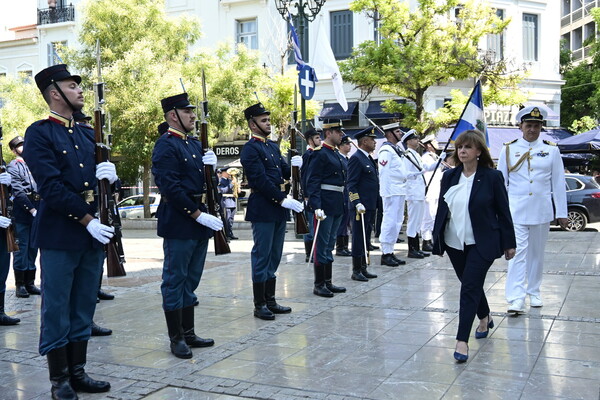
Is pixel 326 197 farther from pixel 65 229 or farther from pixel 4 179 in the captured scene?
pixel 65 229

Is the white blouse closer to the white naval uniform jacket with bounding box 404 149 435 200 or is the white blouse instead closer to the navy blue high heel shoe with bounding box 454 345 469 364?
the navy blue high heel shoe with bounding box 454 345 469 364

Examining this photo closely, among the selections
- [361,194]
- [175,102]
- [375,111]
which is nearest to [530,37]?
[375,111]

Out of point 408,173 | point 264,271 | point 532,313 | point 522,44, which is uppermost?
point 522,44

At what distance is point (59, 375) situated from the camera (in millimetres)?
4547

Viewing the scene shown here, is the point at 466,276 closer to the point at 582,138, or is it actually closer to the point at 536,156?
the point at 536,156

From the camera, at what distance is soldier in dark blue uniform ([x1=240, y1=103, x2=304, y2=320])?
680 centimetres

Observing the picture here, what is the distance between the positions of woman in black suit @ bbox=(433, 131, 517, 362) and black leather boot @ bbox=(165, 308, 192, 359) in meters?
2.24

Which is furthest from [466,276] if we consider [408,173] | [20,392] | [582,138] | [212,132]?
[212,132]

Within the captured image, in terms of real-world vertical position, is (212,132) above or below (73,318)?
above

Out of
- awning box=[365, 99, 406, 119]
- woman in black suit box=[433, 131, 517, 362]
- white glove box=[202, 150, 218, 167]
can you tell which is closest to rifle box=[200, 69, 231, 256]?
white glove box=[202, 150, 218, 167]

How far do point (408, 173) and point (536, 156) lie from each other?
4.00 meters

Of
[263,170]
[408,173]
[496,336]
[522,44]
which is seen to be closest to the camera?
[496,336]

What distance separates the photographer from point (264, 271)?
6.97 m

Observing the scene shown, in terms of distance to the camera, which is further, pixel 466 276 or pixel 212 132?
pixel 212 132
